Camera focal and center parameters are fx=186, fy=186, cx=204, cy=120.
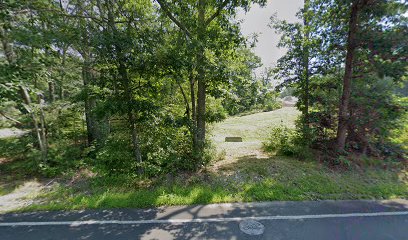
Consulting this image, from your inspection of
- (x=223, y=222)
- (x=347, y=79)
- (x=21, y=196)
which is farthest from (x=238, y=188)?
(x=21, y=196)

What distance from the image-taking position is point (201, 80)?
545cm

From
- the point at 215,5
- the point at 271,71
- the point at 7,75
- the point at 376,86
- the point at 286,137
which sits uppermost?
the point at 215,5

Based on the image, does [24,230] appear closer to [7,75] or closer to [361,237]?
[7,75]

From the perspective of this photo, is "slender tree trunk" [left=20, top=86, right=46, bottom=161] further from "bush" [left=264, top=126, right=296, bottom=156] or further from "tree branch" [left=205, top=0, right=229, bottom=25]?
"bush" [left=264, top=126, right=296, bottom=156]

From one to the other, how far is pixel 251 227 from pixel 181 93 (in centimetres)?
446

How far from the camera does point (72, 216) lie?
3.76 m

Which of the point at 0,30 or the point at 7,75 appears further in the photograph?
the point at 0,30

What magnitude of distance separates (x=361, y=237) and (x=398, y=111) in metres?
4.61

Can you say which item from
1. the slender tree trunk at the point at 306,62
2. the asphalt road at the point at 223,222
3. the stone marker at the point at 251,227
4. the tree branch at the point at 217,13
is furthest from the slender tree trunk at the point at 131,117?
the slender tree trunk at the point at 306,62

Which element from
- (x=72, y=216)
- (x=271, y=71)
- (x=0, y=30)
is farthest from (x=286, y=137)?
(x=0, y=30)

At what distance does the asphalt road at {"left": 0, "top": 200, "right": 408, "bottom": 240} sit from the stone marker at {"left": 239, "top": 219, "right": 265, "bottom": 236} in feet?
0.21

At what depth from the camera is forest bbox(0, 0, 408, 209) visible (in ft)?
14.5

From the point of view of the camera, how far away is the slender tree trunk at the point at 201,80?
487cm

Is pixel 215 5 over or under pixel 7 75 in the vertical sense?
over
